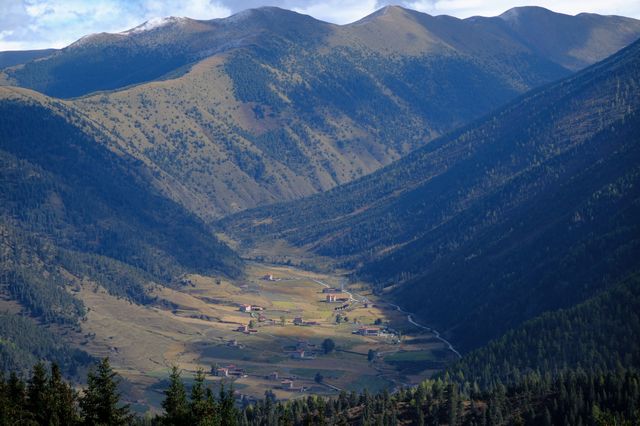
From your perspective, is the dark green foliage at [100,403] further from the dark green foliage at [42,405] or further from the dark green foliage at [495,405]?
the dark green foliage at [495,405]

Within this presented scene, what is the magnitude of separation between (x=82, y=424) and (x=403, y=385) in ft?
398

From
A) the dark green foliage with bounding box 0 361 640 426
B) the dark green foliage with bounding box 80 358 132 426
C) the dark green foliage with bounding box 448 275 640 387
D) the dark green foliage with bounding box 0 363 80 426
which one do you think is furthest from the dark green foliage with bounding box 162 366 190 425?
the dark green foliage with bounding box 448 275 640 387

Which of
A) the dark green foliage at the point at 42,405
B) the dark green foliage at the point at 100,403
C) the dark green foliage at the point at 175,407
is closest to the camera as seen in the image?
the dark green foliage at the point at 175,407

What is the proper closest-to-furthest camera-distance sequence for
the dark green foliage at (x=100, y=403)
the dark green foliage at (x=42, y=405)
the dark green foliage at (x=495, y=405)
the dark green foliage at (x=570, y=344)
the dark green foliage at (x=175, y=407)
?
the dark green foliage at (x=175, y=407)
the dark green foliage at (x=100, y=403)
the dark green foliage at (x=42, y=405)
the dark green foliage at (x=495, y=405)
the dark green foliage at (x=570, y=344)

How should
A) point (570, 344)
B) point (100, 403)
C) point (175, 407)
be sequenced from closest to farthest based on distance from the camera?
point (100, 403)
point (175, 407)
point (570, 344)

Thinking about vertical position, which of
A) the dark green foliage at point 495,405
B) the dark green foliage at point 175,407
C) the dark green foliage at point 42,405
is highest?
the dark green foliage at point 175,407

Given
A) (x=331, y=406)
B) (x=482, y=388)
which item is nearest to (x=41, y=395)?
(x=331, y=406)

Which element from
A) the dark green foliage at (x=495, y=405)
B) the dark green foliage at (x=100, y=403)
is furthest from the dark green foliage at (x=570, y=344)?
the dark green foliage at (x=100, y=403)

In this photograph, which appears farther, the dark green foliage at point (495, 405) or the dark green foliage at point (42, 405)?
the dark green foliage at point (495, 405)

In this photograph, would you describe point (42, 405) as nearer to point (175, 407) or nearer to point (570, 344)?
point (175, 407)

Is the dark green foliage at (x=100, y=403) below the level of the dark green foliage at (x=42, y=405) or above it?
above

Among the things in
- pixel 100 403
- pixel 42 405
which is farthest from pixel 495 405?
pixel 100 403

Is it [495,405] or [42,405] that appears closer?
[42,405]

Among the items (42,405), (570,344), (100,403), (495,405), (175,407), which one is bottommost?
(495,405)
